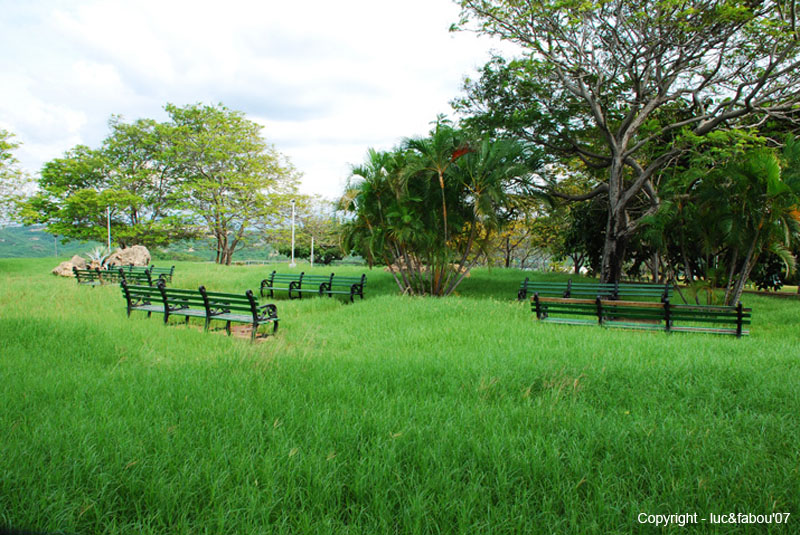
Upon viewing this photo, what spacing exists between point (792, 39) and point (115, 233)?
121 feet

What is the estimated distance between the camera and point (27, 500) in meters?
2.07

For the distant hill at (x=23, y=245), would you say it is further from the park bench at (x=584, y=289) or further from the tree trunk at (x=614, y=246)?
the tree trunk at (x=614, y=246)

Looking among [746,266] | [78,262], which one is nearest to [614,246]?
[746,266]

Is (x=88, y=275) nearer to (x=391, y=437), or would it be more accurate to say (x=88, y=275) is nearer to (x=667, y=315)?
(x=391, y=437)

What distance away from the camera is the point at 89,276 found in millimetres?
16641

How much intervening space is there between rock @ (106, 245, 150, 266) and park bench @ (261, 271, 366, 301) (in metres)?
12.2

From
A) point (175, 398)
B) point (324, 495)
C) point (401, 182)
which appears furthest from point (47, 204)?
point (324, 495)

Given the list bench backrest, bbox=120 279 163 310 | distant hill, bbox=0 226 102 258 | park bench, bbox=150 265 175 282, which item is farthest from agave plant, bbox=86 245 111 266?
distant hill, bbox=0 226 102 258

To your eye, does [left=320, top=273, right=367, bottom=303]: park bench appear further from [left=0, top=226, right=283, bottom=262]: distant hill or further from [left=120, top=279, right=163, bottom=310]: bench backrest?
[left=0, top=226, right=283, bottom=262]: distant hill

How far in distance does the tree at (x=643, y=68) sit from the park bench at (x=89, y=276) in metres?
16.3

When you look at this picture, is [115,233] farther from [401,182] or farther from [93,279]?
[401,182]

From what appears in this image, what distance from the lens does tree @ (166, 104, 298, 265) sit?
3105cm

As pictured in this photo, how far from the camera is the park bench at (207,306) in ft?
23.9

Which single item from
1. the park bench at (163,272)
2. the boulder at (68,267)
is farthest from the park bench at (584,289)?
the boulder at (68,267)
